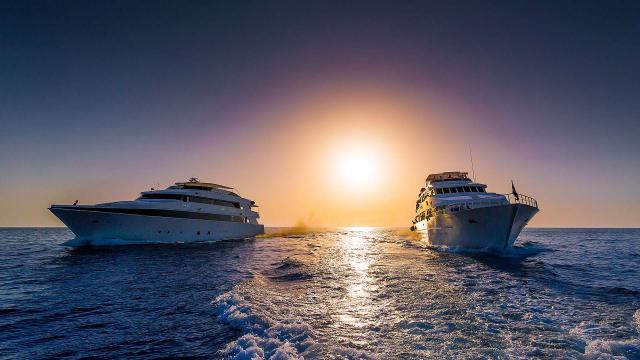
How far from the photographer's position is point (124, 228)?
27625 mm

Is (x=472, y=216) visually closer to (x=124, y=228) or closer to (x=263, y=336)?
(x=263, y=336)

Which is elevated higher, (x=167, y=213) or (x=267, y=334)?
(x=167, y=213)

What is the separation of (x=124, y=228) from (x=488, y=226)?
112ft

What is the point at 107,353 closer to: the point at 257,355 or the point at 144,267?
the point at 257,355

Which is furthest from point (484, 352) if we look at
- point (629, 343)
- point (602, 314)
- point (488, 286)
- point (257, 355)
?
point (488, 286)

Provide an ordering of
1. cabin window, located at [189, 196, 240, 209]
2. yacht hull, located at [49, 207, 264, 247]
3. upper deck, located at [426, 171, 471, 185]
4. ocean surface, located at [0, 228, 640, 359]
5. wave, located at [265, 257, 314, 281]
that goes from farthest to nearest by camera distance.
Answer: cabin window, located at [189, 196, 240, 209] → upper deck, located at [426, 171, 471, 185] → yacht hull, located at [49, 207, 264, 247] → wave, located at [265, 257, 314, 281] → ocean surface, located at [0, 228, 640, 359]

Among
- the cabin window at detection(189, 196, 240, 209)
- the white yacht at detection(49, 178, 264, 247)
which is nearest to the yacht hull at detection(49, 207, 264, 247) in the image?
the white yacht at detection(49, 178, 264, 247)

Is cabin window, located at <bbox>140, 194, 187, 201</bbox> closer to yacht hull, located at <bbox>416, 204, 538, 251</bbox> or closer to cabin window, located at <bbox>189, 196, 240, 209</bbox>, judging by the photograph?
cabin window, located at <bbox>189, 196, 240, 209</bbox>

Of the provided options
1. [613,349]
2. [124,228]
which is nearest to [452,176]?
[613,349]

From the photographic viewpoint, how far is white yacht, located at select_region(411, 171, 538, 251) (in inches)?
725

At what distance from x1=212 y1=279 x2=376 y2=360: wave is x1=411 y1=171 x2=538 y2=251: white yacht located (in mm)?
17043

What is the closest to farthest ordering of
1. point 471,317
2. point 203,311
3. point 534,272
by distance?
point 471,317, point 203,311, point 534,272

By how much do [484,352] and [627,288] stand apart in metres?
9.90

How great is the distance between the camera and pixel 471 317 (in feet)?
21.7
